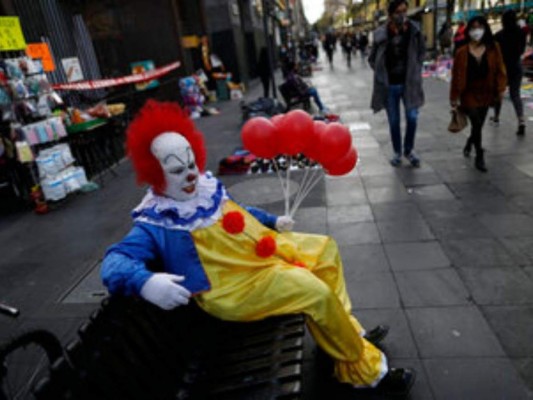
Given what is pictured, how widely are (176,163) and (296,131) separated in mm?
893

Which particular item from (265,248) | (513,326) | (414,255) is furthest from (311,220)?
(265,248)

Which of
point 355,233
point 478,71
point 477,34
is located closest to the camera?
point 355,233

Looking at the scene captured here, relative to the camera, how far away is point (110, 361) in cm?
168

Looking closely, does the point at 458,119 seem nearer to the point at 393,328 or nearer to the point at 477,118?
the point at 477,118

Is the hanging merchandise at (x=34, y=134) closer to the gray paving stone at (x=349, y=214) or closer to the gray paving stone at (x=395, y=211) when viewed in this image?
the gray paving stone at (x=349, y=214)

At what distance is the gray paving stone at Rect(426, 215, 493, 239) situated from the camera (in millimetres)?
4023

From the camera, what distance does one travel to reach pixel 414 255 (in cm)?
376

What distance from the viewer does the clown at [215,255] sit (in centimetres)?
216

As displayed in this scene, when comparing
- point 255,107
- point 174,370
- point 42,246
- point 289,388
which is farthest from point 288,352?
point 255,107

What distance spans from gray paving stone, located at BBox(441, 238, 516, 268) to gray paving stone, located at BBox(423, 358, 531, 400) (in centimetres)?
114

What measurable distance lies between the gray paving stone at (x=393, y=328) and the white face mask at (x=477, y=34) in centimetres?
381

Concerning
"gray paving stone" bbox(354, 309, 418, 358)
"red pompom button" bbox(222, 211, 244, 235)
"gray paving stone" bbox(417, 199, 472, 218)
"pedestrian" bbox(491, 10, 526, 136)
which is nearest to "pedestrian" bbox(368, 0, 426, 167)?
"gray paving stone" bbox(417, 199, 472, 218)

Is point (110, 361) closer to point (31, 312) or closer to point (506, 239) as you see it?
point (31, 312)

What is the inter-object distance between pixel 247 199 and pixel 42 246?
8.07ft
